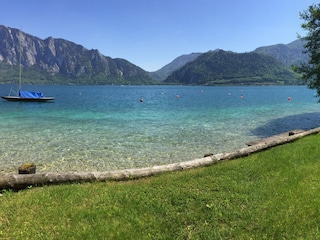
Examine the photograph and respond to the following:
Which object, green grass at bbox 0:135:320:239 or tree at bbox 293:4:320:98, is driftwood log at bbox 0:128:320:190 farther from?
tree at bbox 293:4:320:98

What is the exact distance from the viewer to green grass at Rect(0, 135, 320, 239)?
7231 mm

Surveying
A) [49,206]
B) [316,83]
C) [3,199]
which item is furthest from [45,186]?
[316,83]

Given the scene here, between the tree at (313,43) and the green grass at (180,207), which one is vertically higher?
the tree at (313,43)

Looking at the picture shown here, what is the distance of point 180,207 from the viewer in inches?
336

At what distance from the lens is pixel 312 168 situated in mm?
11141

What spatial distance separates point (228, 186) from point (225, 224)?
2610mm

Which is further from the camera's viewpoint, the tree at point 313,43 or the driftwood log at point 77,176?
the tree at point 313,43

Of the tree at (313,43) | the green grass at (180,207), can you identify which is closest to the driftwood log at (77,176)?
the green grass at (180,207)

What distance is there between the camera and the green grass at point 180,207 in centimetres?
723

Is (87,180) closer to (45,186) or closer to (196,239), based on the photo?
(45,186)

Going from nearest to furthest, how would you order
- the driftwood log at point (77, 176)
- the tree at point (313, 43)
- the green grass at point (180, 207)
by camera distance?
the green grass at point (180, 207), the driftwood log at point (77, 176), the tree at point (313, 43)

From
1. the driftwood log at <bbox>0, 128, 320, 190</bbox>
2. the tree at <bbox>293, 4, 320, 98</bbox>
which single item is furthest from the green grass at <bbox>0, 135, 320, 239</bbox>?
the tree at <bbox>293, 4, 320, 98</bbox>

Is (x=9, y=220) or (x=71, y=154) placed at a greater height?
(x=9, y=220)

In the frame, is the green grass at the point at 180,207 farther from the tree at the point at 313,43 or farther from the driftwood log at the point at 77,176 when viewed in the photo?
the tree at the point at 313,43
